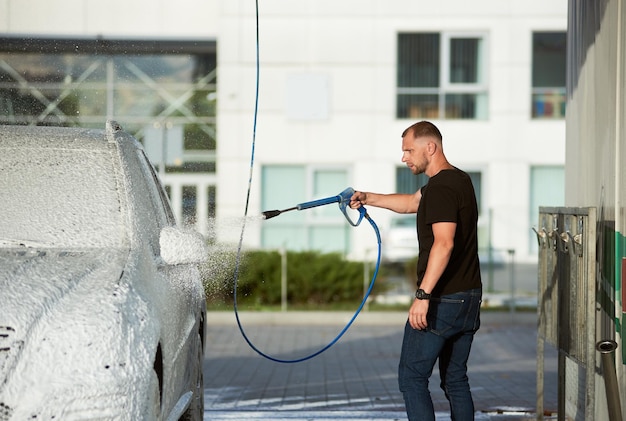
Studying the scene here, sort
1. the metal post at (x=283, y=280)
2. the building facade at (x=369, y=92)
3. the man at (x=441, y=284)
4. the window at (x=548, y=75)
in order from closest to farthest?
the man at (x=441, y=284) → the metal post at (x=283, y=280) → the building facade at (x=369, y=92) → the window at (x=548, y=75)

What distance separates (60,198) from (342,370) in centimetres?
747

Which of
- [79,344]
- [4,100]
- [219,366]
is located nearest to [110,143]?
[79,344]

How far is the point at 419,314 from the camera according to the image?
642 centimetres

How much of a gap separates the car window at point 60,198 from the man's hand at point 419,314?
65.3 inches

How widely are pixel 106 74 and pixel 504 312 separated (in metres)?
14.3

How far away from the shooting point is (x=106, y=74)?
3011cm

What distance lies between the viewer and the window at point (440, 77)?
99.9 ft

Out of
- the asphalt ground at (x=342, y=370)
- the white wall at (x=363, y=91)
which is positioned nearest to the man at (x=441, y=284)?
the asphalt ground at (x=342, y=370)

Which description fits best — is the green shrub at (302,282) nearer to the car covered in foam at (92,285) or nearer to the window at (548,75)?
the window at (548,75)

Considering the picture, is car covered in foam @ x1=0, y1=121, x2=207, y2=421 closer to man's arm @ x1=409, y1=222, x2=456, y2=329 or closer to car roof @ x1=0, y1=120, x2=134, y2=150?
car roof @ x1=0, y1=120, x2=134, y2=150

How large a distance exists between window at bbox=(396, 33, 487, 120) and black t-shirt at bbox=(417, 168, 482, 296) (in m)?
24.0

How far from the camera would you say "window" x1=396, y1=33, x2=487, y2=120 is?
99.9 feet

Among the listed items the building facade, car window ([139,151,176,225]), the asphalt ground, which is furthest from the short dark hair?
the building facade

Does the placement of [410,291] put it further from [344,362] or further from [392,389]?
[392,389]
